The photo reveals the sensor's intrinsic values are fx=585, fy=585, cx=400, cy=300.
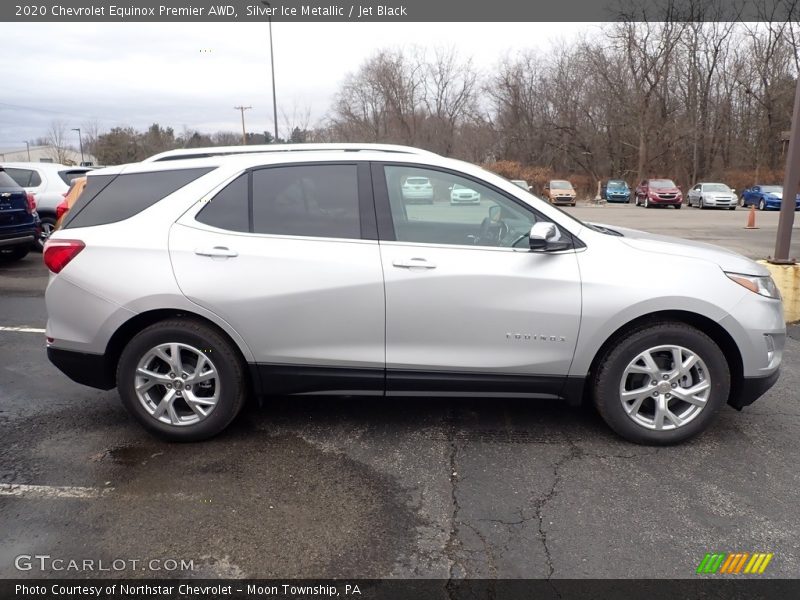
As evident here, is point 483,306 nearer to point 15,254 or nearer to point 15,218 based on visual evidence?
point 15,218

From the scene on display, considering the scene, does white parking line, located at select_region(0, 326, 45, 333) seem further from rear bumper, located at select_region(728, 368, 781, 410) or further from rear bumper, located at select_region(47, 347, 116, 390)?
rear bumper, located at select_region(728, 368, 781, 410)

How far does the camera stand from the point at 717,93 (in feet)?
146

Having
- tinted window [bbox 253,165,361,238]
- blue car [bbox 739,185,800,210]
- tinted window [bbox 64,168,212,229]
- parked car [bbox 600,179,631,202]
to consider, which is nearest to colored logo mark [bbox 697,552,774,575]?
tinted window [bbox 253,165,361,238]

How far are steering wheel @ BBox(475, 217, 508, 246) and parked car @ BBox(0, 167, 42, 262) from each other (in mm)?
9115

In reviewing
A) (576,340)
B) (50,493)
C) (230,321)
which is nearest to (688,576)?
(576,340)

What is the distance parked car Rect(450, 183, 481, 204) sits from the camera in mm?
3621

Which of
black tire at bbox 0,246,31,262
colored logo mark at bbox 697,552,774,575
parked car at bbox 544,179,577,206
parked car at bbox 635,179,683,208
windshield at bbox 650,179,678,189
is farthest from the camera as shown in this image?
parked car at bbox 544,179,577,206

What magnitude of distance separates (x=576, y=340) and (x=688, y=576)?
1.37m

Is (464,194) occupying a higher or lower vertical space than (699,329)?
higher

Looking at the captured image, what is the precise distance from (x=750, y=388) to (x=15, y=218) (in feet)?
35.2

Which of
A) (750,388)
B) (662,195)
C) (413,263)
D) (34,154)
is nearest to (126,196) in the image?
(413,263)

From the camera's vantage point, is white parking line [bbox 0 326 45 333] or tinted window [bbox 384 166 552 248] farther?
white parking line [bbox 0 326 45 333]

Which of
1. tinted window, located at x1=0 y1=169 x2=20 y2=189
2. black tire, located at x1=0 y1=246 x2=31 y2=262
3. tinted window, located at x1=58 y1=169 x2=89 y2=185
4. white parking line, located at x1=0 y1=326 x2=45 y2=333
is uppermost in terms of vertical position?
tinted window, located at x1=58 y1=169 x2=89 y2=185

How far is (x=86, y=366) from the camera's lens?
146 inches
